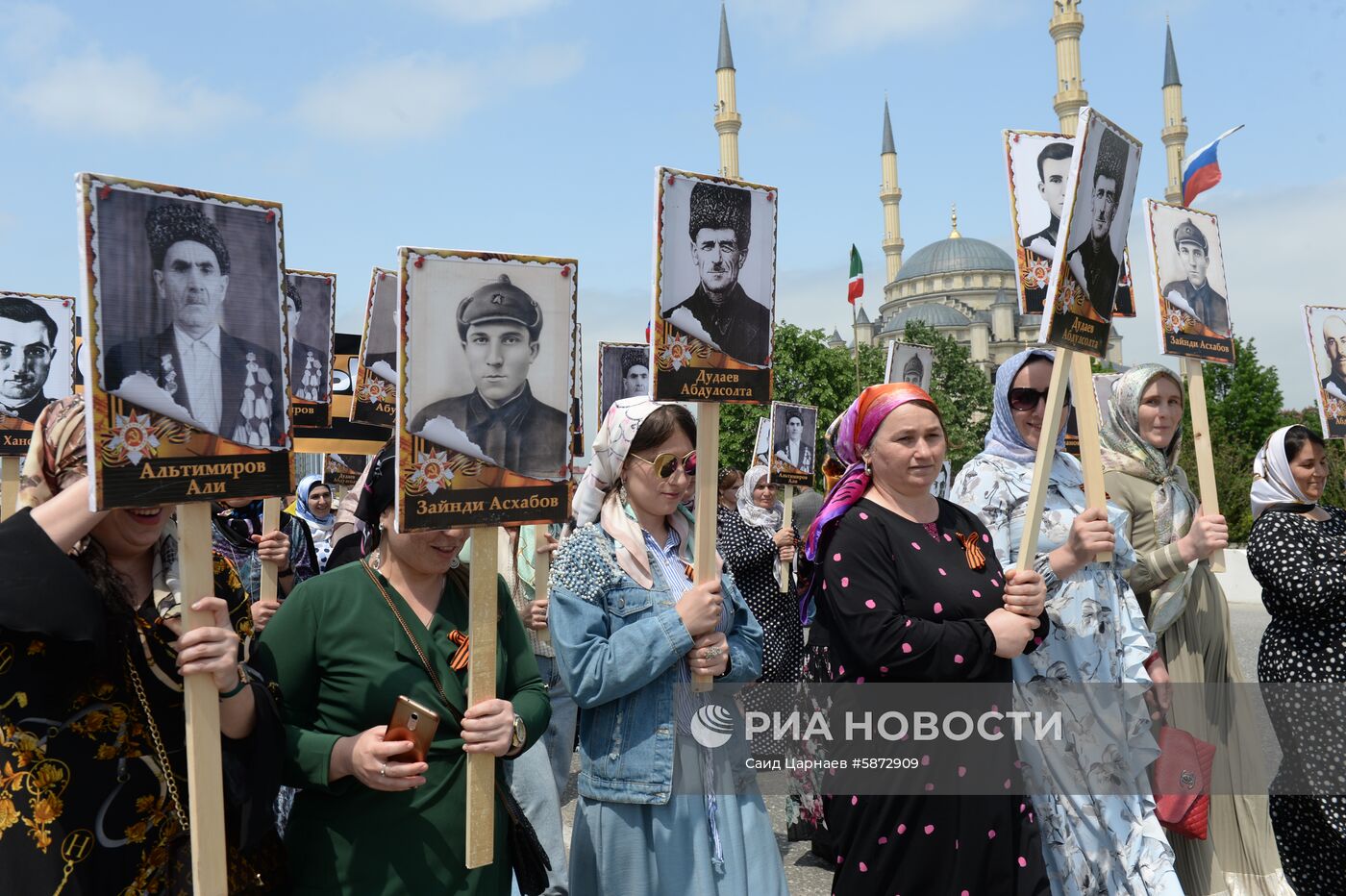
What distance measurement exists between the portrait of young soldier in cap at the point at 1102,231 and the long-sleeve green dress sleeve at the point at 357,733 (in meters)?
2.36

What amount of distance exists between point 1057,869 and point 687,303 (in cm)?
230

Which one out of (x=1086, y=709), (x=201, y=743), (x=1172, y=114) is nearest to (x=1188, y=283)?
(x=1086, y=709)

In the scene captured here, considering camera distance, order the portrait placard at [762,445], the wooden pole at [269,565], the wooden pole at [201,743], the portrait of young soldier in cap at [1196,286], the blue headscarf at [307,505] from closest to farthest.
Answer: the wooden pole at [201,743] → the wooden pole at [269,565] → the portrait of young soldier in cap at [1196,286] → the blue headscarf at [307,505] → the portrait placard at [762,445]

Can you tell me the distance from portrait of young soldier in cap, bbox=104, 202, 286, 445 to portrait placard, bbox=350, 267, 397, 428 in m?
2.66

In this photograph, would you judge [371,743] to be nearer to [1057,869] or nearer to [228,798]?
[228,798]

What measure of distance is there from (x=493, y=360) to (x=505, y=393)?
3.8 inches

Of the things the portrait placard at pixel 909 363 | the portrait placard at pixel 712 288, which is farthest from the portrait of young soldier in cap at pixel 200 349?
the portrait placard at pixel 909 363

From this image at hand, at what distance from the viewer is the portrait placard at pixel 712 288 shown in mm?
3621

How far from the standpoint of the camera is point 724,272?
378cm

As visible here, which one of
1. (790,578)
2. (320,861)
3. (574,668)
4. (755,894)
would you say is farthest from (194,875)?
(790,578)

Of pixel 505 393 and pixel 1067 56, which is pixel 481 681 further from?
pixel 1067 56

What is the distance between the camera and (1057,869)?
13.0ft

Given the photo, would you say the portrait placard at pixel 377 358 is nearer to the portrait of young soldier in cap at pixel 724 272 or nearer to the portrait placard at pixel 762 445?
the portrait of young soldier in cap at pixel 724 272

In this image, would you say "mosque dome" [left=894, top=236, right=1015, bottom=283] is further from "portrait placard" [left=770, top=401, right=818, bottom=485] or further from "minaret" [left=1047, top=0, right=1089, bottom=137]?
"portrait placard" [left=770, top=401, right=818, bottom=485]
